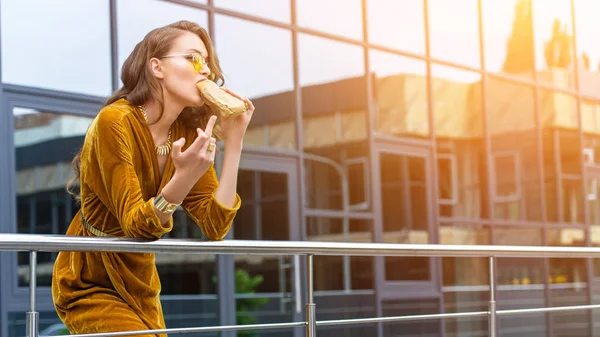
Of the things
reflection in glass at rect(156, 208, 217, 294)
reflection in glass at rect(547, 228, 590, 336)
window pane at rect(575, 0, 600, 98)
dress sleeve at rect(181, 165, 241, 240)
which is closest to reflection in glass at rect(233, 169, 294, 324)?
reflection in glass at rect(156, 208, 217, 294)

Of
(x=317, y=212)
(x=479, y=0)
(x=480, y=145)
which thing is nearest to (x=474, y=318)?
(x=480, y=145)

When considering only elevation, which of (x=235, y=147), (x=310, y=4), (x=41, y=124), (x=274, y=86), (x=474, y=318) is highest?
(x=310, y=4)

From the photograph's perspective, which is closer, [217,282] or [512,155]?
Result: [217,282]

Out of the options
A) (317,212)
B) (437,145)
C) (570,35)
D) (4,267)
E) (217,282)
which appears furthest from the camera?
(570,35)

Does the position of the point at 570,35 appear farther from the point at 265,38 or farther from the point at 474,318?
the point at 265,38

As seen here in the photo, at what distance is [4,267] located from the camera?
6.47 m

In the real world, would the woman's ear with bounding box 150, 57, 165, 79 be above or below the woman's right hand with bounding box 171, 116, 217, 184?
above

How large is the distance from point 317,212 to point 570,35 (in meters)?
5.37

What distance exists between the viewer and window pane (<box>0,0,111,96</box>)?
6668mm

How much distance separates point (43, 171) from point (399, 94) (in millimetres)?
4236

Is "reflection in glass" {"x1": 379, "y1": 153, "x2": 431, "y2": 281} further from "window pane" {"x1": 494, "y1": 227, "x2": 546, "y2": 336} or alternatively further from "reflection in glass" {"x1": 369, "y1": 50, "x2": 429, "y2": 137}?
"window pane" {"x1": 494, "y1": 227, "x2": 546, "y2": 336}

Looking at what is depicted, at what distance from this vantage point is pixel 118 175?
2266 millimetres

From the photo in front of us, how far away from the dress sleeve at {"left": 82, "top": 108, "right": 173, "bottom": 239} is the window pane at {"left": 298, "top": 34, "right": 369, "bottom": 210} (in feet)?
21.4

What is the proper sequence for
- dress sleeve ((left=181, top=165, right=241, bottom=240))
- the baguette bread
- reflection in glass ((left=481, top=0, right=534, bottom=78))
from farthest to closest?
reflection in glass ((left=481, top=0, right=534, bottom=78))
dress sleeve ((left=181, top=165, right=241, bottom=240))
the baguette bread
